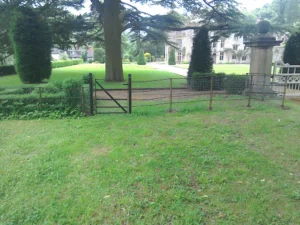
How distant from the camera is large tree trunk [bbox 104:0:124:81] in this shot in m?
14.9

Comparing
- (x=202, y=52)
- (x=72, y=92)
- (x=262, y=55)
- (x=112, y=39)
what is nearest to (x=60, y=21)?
(x=112, y=39)

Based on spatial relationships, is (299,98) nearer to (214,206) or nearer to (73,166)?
(214,206)

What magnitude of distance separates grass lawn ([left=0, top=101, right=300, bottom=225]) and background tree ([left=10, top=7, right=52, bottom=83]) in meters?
9.09

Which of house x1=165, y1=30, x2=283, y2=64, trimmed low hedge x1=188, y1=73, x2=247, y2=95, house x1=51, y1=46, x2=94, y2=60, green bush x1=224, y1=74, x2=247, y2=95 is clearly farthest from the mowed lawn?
house x1=165, y1=30, x2=283, y2=64

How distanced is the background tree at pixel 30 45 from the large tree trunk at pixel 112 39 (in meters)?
3.57

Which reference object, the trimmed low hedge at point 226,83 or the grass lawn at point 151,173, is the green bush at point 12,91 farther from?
the trimmed low hedge at point 226,83

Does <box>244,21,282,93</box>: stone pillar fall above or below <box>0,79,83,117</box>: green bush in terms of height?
above

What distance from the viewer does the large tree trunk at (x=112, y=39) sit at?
48.8 ft

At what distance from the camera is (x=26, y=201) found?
2.94 metres

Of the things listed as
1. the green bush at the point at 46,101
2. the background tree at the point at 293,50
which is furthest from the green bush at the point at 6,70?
the background tree at the point at 293,50

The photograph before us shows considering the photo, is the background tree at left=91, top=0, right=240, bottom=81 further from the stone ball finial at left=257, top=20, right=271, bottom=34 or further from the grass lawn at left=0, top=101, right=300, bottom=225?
the grass lawn at left=0, top=101, right=300, bottom=225

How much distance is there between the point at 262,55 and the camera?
29.8 feet

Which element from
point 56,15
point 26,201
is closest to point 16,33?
point 56,15

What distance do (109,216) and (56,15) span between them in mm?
16635
